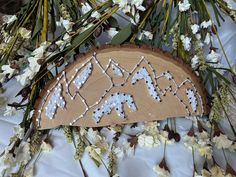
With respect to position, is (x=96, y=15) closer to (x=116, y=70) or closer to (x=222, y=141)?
(x=116, y=70)

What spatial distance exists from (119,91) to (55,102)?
12 cm

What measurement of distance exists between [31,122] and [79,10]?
0.86 ft

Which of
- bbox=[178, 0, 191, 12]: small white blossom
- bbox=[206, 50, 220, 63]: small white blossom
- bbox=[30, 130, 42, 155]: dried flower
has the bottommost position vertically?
bbox=[30, 130, 42, 155]: dried flower

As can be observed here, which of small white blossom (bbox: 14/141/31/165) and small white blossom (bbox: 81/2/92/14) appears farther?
small white blossom (bbox: 81/2/92/14)

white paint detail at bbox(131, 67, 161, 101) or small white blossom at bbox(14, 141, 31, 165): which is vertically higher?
white paint detail at bbox(131, 67, 161, 101)

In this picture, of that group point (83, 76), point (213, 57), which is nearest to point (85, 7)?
point (83, 76)

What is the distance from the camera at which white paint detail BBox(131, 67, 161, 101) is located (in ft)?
2.46

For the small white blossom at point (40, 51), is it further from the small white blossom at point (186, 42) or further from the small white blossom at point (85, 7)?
the small white blossom at point (186, 42)

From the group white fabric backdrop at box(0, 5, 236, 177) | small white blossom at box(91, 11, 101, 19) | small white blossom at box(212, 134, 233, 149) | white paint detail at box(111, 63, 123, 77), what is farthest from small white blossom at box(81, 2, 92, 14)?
small white blossom at box(212, 134, 233, 149)

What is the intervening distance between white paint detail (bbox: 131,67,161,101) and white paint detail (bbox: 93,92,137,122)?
0.04 metres

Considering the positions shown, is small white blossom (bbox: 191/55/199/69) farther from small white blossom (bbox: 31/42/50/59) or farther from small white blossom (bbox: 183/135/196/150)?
small white blossom (bbox: 31/42/50/59)

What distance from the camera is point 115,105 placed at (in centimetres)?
77

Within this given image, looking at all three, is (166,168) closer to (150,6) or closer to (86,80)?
(86,80)

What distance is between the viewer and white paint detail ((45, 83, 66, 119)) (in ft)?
2.46
